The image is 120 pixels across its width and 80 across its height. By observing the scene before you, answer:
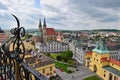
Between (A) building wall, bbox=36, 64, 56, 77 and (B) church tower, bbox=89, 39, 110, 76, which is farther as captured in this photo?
(B) church tower, bbox=89, 39, 110, 76

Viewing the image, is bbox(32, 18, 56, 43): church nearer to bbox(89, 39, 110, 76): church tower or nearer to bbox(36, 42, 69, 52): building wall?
bbox(36, 42, 69, 52): building wall

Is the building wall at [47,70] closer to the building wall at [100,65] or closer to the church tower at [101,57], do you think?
the building wall at [100,65]

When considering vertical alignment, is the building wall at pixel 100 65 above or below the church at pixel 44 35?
below

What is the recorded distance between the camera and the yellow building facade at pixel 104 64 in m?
33.2

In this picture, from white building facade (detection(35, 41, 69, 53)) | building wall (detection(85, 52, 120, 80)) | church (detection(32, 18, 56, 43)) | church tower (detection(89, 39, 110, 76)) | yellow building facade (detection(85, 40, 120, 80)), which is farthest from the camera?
church (detection(32, 18, 56, 43))

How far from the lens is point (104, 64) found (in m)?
36.5

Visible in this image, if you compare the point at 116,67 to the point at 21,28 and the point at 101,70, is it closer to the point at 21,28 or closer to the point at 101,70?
the point at 101,70

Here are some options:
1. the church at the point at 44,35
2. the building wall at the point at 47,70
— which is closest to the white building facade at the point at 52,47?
the church at the point at 44,35

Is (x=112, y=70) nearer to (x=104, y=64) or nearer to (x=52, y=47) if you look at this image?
(x=104, y=64)

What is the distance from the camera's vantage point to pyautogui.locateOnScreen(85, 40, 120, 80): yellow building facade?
109ft

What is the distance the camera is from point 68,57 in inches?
1922

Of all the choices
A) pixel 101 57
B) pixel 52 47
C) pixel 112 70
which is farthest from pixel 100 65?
pixel 52 47

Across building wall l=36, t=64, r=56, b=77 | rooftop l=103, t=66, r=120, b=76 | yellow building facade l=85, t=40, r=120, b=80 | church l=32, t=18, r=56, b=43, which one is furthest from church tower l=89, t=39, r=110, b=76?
church l=32, t=18, r=56, b=43

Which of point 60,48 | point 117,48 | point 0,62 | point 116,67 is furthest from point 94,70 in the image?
point 0,62
